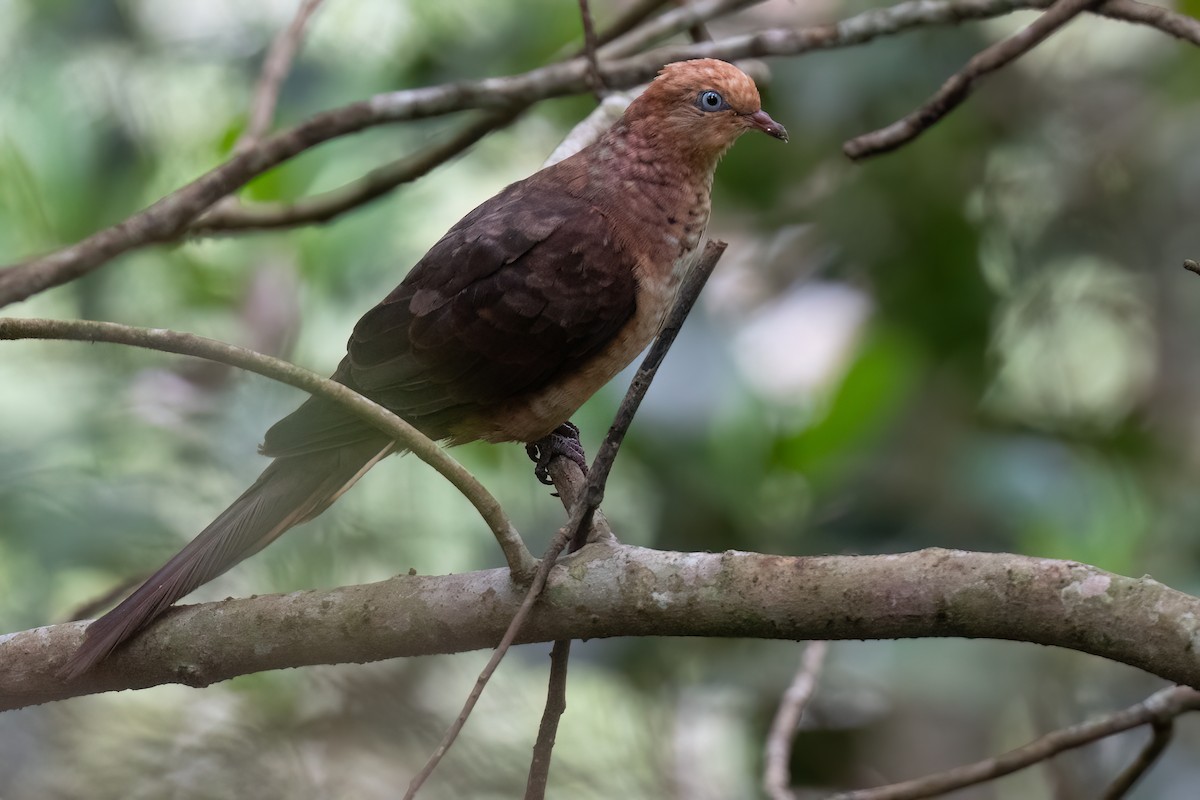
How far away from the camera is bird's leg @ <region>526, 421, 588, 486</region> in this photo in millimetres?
3186

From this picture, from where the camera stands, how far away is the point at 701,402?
12.8ft

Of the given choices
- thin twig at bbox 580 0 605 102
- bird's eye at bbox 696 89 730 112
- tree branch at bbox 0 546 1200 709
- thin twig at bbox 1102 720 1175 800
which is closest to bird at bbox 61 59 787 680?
bird's eye at bbox 696 89 730 112

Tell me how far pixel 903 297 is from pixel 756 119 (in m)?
1.59

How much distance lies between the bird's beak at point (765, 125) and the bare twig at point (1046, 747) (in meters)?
1.58

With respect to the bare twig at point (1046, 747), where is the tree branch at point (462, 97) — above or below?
above

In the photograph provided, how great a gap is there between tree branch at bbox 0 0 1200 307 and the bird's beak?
450mm

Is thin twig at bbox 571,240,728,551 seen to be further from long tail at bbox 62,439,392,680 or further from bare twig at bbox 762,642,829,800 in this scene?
bare twig at bbox 762,642,829,800

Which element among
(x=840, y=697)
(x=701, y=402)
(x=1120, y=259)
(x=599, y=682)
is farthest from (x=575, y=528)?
(x=1120, y=259)

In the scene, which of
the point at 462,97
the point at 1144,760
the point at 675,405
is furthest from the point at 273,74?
the point at 1144,760

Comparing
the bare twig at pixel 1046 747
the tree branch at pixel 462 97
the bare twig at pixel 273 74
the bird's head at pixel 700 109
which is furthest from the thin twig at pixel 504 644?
the bare twig at pixel 273 74

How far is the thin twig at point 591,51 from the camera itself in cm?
324

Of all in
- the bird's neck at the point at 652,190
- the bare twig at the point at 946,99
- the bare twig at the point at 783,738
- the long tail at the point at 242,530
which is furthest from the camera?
the bird's neck at the point at 652,190

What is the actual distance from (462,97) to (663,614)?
1.95 metres

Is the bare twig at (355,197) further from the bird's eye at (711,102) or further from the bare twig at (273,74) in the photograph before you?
the bird's eye at (711,102)
